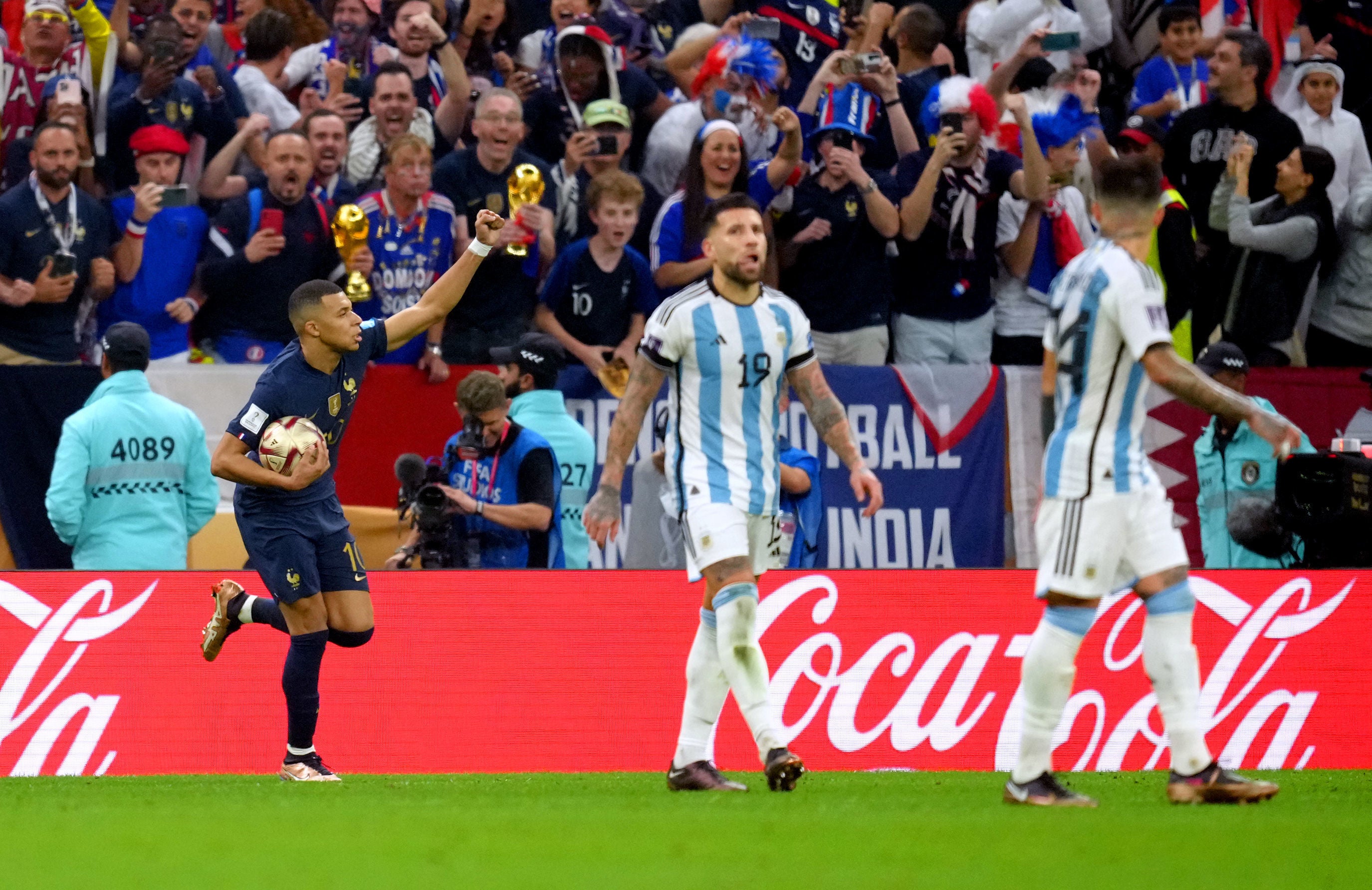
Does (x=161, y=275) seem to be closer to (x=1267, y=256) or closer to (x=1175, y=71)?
(x=1267, y=256)

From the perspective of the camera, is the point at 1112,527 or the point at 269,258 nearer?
the point at 1112,527

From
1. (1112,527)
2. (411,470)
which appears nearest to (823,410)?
(1112,527)

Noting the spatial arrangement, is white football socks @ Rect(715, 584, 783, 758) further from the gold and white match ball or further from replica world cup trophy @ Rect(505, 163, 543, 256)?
replica world cup trophy @ Rect(505, 163, 543, 256)

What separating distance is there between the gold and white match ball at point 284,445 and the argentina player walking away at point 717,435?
1.43 metres

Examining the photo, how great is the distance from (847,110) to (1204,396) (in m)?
6.51

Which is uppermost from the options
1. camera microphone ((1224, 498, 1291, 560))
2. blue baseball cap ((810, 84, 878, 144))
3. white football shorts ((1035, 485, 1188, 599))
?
blue baseball cap ((810, 84, 878, 144))

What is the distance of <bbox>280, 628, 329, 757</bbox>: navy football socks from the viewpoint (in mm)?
8180

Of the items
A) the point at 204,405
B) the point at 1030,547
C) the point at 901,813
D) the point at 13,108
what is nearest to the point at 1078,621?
the point at 901,813

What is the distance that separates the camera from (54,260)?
→ 11.5m

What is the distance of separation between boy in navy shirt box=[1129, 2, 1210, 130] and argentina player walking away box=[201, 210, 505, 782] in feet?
25.4

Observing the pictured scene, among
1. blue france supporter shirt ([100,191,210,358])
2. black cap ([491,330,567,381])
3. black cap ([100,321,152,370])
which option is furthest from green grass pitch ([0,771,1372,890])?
blue france supporter shirt ([100,191,210,358])

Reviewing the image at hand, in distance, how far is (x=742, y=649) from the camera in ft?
23.5

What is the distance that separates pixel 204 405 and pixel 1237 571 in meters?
6.62

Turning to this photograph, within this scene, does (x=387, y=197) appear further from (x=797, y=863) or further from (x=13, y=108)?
(x=797, y=863)
